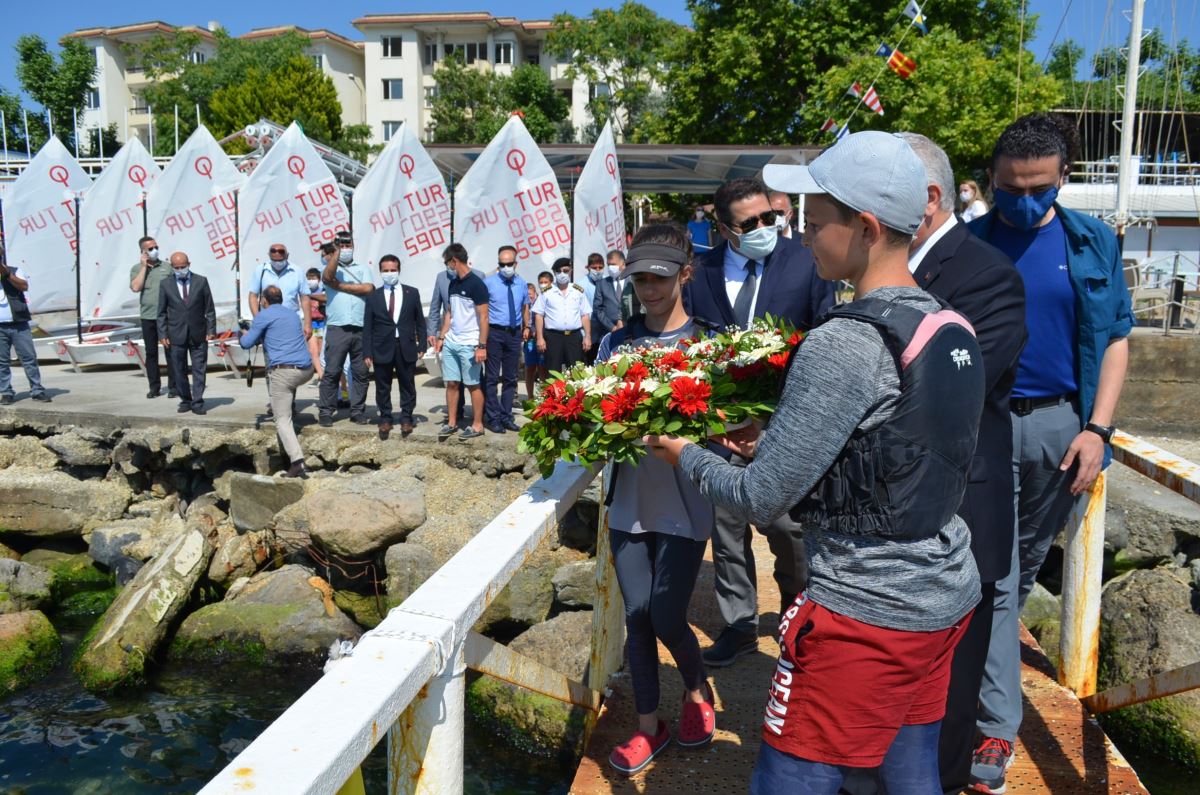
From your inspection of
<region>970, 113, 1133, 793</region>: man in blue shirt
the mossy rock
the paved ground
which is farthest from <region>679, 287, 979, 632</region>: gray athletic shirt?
the paved ground

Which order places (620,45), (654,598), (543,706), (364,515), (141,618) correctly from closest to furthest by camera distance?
(654,598) → (543,706) → (141,618) → (364,515) → (620,45)

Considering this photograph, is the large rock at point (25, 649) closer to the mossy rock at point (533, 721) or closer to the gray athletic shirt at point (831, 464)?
the mossy rock at point (533, 721)

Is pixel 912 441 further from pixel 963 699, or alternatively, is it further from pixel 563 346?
pixel 563 346

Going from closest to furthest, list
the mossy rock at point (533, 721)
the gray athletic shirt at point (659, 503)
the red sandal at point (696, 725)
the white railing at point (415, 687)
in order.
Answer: the white railing at point (415, 687) → the gray athletic shirt at point (659, 503) → the red sandal at point (696, 725) → the mossy rock at point (533, 721)

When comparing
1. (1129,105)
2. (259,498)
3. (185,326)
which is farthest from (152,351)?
(1129,105)

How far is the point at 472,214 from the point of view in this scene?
528 inches

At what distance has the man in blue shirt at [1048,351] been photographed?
10.1 ft

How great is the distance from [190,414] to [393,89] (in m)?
49.8

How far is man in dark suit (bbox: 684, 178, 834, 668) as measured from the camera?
3.86 meters

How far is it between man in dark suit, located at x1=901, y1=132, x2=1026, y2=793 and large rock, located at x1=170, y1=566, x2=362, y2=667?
231 inches

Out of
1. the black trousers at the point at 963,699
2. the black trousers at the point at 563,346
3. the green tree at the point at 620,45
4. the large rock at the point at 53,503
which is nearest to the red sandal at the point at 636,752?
the black trousers at the point at 963,699

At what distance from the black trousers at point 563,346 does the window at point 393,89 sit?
163 ft

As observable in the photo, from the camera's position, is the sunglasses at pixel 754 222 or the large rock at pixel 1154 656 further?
the large rock at pixel 1154 656

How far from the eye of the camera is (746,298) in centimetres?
403
